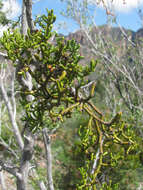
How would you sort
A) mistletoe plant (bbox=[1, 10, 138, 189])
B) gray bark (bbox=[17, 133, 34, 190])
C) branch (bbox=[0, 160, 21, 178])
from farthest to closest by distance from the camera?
1. branch (bbox=[0, 160, 21, 178])
2. gray bark (bbox=[17, 133, 34, 190])
3. mistletoe plant (bbox=[1, 10, 138, 189])

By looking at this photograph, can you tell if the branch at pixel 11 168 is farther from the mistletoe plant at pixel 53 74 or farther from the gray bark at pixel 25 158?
the mistletoe plant at pixel 53 74

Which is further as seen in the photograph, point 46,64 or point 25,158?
point 25,158

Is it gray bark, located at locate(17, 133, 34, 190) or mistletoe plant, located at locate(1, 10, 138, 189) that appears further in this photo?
gray bark, located at locate(17, 133, 34, 190)

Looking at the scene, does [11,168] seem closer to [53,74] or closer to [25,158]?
[25,158]

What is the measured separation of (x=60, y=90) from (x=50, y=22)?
13.8 inches

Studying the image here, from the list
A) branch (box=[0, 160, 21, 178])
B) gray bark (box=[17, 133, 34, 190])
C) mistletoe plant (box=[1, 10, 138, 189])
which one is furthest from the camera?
branch (box=[0, 160, 21, 178])

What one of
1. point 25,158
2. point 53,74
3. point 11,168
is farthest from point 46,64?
point 11,168

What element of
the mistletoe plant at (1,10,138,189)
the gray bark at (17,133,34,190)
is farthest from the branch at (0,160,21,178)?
the mistletoe plant at (1,10,138,189)

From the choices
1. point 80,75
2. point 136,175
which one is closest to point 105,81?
point 136,175

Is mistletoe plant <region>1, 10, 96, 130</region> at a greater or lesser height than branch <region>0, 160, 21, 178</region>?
greater

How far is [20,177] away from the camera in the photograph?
183 cm

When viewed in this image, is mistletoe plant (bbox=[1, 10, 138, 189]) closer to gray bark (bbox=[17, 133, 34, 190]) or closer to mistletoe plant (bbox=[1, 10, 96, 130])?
mistletoe plant (bbox=[1, 10, 96, 130])

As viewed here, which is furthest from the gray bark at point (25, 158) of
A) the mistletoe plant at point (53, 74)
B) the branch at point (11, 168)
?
the mistletoe plant at point (53, 74)

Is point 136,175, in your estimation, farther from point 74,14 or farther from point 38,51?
point 38,51
